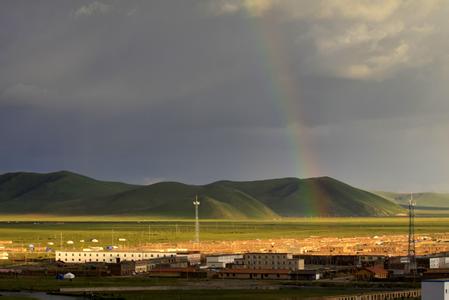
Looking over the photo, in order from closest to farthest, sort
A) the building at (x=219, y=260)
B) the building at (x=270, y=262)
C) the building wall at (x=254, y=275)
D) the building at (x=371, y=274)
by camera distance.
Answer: the building wall at (x=254, y=275)
the building at (x=371, y=274)
the building at (x=270, y=262)
the building at (x=219, y=260)

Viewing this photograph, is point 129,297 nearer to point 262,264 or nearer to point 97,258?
point 262,264

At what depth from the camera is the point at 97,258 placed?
115875 mm

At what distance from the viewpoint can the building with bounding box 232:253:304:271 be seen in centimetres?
10169

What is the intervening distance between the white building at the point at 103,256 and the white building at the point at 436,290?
6545 centimetres

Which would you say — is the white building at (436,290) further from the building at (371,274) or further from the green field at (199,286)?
the building at (371,274)

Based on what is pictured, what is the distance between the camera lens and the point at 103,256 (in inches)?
4540

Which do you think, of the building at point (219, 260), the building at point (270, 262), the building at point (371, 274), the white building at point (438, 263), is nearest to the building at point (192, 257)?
the building at point (219, 260)

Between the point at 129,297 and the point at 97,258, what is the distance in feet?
151

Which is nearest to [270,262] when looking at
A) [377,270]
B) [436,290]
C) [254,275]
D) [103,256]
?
[254,275]

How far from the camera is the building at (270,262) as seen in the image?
101688 millimetres

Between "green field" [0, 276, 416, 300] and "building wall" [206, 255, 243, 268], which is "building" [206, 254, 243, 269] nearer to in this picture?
"building wall" [206, 255, 243, 268]

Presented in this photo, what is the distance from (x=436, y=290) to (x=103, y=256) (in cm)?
6947

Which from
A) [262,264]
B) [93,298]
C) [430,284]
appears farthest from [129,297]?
[262,264]

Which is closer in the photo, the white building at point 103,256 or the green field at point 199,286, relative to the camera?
the green field at point 199,286
